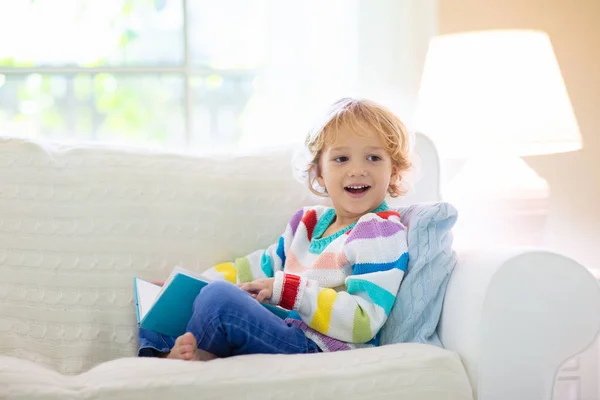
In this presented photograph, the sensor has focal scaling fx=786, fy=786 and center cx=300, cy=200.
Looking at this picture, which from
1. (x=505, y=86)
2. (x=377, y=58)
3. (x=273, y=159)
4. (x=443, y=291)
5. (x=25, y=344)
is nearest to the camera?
(x=443, y=291)

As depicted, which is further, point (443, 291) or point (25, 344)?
point (25, 344)

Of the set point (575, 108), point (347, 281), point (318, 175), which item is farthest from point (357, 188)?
point (575, 108)

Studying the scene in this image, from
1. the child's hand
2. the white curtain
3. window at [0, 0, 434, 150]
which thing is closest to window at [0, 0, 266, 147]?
window at [0, 0, 434, 150]

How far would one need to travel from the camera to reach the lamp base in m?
2.07

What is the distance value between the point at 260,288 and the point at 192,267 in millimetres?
338

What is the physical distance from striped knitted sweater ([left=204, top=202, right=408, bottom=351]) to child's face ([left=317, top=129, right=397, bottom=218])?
0.12 feet

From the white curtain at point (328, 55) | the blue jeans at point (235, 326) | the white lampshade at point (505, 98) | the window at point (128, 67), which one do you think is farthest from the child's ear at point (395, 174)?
the window at point (128, 67)

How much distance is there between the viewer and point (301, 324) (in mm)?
1541

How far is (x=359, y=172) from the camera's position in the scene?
167cm

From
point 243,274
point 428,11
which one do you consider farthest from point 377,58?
point 243,274

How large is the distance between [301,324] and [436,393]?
317 mm

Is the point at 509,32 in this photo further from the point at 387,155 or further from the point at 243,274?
the point at 243,274

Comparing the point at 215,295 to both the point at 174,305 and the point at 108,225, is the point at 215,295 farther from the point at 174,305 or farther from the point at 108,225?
the point at 108,225

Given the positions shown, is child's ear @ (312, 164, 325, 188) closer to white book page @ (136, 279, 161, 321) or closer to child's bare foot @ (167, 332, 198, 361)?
white book page @ (136, 279, 161, 321)
